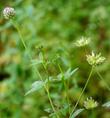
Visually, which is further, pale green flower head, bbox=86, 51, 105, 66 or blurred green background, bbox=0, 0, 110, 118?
blurred green background, bbox=0, 0, 110, 118

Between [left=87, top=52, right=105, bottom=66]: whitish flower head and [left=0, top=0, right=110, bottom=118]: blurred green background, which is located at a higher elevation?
[left=87, top=52, right=105, bottom=66]: whitish flower head

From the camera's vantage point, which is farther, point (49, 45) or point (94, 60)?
point (49, 45)

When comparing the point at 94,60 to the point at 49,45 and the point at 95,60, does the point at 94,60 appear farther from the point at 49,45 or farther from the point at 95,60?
the point at 49,45

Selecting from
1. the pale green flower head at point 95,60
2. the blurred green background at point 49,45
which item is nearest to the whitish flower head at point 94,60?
the pale green flower head at point 95,60

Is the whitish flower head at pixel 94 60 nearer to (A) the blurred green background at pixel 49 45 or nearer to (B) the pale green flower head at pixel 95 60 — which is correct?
(B) the pale green flower head at pixel 95 60

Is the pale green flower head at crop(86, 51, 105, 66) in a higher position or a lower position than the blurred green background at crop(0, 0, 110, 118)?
higher

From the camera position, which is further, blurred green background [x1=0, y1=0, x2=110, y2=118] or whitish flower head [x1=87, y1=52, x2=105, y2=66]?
blurred green background [x1=0, y1=0, x2=110, y2=118]

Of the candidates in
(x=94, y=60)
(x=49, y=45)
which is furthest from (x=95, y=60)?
(x=49, y=45)

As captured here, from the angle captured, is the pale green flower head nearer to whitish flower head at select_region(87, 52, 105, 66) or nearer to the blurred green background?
whitish flower head at select_region(87, 52, 105, 66)

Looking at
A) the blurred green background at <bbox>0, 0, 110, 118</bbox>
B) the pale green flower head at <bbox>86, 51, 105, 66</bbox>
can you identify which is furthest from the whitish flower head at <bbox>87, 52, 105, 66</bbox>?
the blurred green background at <bbox>0, 0, 110, 118</bbox>
